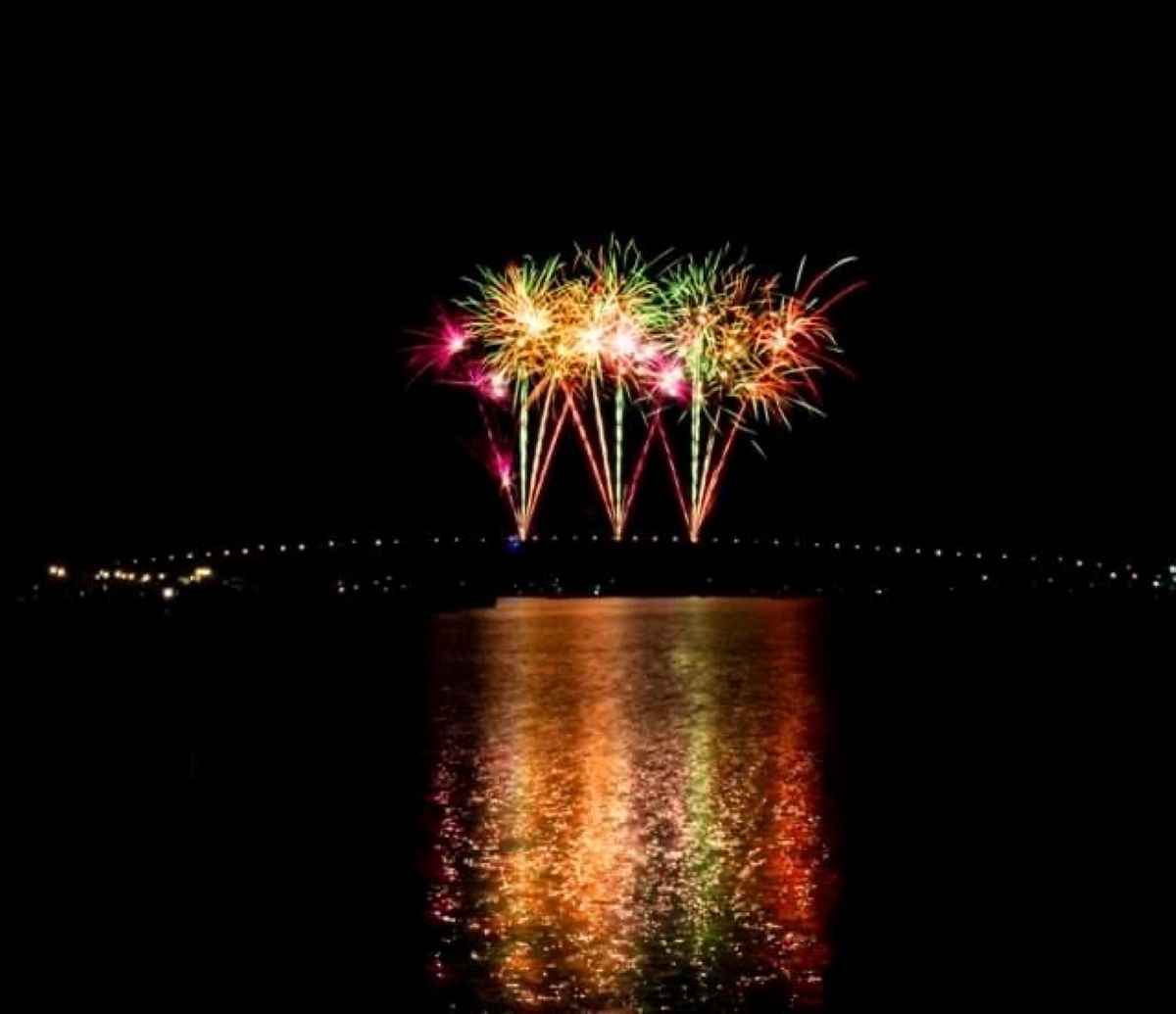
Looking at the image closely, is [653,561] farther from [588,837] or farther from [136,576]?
[588,837]

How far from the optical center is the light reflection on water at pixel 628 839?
908cm

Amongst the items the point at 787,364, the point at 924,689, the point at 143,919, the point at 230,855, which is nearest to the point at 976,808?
the point at 230,855

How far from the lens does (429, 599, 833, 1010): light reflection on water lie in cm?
908

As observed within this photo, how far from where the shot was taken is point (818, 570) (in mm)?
51000

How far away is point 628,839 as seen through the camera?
12516 millimetres

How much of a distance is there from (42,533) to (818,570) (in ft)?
58.8

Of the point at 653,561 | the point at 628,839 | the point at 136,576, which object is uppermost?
the point at 653,561

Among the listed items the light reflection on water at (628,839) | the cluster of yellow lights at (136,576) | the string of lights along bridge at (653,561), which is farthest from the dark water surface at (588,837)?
the string of lights along bridge at (653,561)

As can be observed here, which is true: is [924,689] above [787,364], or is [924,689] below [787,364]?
below

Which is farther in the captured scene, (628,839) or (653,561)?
(653,561)

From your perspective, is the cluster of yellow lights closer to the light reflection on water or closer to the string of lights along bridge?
the string of lights along bridge

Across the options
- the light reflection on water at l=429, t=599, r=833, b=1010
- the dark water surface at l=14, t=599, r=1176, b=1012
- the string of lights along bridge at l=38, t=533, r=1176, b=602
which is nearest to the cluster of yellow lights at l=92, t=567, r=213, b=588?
the string of lights along bridge at l=38, t=533, r=1176, b=602

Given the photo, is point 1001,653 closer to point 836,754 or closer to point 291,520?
point 836,754

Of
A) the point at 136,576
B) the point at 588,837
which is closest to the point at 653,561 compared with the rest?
the point at 136,576
